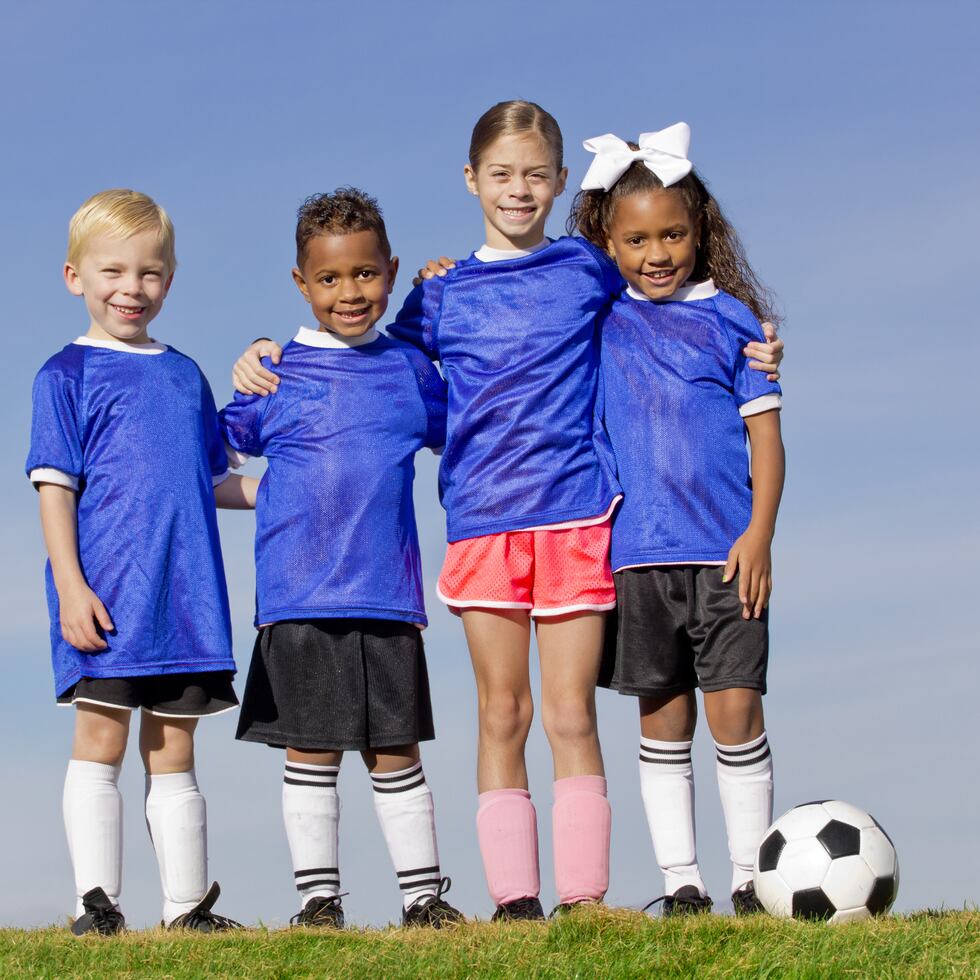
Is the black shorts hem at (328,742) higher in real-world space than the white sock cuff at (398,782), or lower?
higher

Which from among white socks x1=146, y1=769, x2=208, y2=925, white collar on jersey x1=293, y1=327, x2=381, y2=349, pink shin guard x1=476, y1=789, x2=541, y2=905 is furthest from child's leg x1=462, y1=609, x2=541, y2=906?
white collar on jersey x1=293, y1=327, x2=381, y2=349

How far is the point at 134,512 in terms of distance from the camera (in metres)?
6.48

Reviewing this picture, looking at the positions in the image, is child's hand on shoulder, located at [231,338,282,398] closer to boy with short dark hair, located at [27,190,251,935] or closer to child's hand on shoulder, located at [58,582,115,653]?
boy with short dark hair, located at [27,190,251,935]

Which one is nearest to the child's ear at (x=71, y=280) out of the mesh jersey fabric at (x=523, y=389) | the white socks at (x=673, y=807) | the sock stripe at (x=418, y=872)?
the mesh jersey fabric at (x=523, y=389)

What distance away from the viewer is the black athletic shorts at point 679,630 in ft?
20.8

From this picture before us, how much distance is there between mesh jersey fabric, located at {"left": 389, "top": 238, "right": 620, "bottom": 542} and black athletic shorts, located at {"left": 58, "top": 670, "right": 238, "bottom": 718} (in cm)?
119

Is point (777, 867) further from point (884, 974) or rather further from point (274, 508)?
point (274, 508)

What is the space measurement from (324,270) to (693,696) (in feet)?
8.06

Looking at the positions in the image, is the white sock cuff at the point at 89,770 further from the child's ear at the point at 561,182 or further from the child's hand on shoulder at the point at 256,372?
the child's ear at the point at 561,182

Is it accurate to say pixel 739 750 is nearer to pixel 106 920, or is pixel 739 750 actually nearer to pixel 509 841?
pixel 509 841

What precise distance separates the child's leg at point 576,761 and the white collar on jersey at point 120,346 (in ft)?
7.06

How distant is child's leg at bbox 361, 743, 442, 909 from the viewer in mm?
6602

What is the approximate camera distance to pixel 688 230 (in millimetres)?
6629

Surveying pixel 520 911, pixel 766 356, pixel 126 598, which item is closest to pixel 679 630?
pixel 766 356
